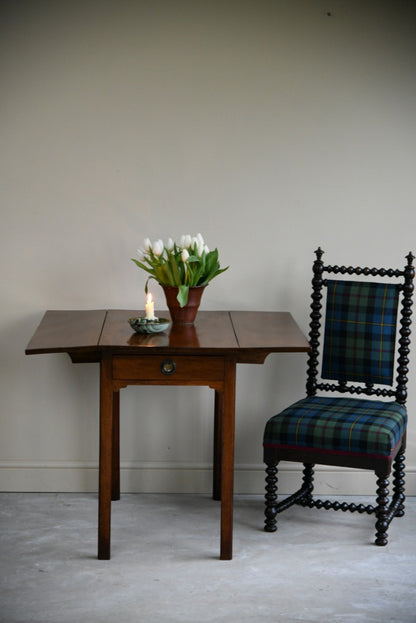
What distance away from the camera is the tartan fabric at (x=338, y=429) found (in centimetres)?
312

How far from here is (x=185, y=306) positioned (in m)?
3.24

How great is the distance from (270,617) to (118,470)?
3.94 feet

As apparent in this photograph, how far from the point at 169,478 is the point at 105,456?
2.54 feet

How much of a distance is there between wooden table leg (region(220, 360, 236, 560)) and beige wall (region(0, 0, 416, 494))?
691 millimetres

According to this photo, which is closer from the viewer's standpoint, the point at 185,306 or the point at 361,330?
the point at 185,306

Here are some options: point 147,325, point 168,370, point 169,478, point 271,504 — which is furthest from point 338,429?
point 169,478

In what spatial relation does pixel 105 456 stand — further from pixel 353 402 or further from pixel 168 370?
pixel 353 402

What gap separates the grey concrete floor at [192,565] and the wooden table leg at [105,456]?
8 cm

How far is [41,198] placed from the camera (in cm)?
361

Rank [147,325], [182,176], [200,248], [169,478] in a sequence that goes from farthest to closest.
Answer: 1. [169,478]
2. [182,176]
3. [200,248]
4. [147,325]

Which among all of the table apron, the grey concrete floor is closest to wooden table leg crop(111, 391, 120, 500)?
the grey concrete floor

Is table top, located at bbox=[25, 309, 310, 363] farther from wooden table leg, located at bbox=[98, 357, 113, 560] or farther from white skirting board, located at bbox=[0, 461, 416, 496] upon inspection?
white skirting board, located at bbox=[0, 461, 416, 496]

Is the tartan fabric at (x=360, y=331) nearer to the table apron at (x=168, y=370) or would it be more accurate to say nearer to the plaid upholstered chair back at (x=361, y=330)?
the plaid upholstered chair back at (x=361, y=330)

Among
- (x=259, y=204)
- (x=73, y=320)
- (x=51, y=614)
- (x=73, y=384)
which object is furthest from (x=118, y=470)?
(x=259, y=204)
